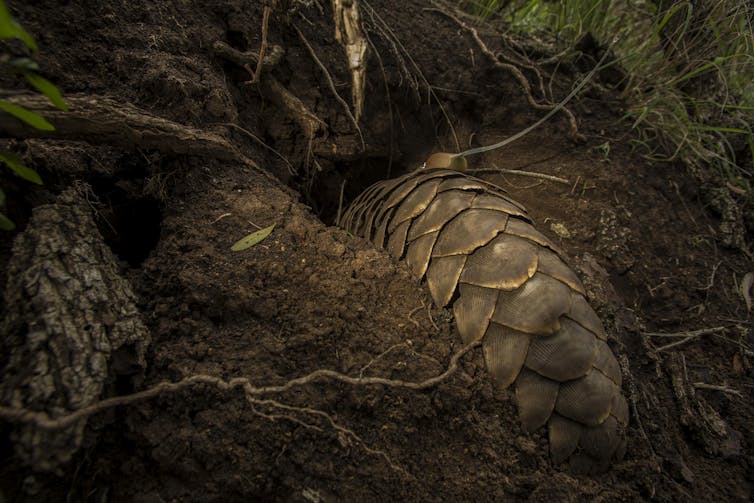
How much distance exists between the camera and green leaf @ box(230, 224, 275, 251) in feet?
3.33

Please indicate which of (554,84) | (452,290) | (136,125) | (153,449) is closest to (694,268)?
(554,84)

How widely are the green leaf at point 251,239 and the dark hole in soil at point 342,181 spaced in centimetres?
57

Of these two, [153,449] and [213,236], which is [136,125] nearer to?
[213,236]

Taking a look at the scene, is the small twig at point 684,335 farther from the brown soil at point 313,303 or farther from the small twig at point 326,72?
the small twig at point 326,72

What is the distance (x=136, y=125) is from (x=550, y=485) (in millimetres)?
1391

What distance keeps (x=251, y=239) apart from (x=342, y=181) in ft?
2.54

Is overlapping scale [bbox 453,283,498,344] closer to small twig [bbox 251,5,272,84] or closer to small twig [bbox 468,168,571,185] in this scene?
small twig [bbox 468,168,571,185]

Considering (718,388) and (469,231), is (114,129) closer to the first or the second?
(469,231)

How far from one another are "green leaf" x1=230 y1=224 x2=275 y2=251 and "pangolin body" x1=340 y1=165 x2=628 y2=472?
0.42m

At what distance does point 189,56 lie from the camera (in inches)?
48.6

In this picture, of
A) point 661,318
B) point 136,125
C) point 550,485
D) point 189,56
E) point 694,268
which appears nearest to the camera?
point 550,485

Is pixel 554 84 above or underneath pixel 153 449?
above

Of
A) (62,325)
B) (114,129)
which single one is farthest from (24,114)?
(62,325)

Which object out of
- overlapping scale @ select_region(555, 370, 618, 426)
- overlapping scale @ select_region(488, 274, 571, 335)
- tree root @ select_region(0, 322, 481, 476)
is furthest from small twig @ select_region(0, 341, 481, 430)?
overlapping scale @ select_region(555, 370, 618, 426)
